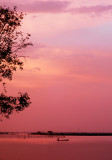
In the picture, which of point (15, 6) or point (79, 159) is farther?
point (79, 159)

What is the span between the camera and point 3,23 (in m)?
29.0

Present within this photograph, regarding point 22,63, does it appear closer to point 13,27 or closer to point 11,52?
point 11,52

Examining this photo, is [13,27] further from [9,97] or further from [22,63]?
[9,97]

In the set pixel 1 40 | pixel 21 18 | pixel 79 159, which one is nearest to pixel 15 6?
pixel 21 18

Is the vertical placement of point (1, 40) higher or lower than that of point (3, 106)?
higher

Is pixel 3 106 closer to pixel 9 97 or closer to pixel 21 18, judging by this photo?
pixel 9 97

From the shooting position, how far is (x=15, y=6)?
28688 millimetres

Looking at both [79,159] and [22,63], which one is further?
[79,159]

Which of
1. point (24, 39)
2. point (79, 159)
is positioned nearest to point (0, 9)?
point (24, 39)

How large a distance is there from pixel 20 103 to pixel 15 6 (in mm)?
7362

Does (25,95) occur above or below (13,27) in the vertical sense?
below

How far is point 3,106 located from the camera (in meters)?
27.9

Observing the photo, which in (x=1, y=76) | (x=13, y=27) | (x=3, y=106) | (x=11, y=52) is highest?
(x=13, y=27)

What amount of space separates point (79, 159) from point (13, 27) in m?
77.2
